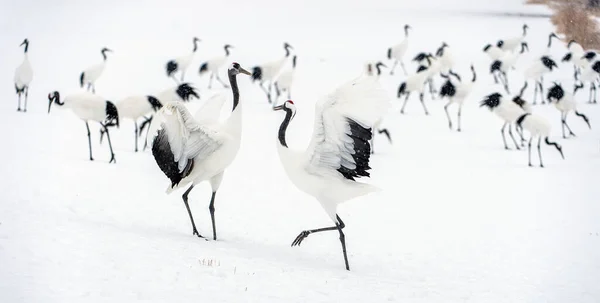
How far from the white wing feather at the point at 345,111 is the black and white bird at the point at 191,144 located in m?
0.94

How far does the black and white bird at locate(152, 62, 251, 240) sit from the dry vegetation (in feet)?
26.2

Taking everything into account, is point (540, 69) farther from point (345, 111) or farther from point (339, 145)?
point (345, 111)

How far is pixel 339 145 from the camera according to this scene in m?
5.11

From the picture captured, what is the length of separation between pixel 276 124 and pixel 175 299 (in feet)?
33.2

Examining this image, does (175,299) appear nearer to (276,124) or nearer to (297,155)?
(297,155)

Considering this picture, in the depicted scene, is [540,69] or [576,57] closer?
[540,69]

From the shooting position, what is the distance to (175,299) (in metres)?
3.81

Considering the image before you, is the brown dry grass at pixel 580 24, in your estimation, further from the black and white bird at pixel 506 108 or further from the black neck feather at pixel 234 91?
the black neck feather at pixel 234 91

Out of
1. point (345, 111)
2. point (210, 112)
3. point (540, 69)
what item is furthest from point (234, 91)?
point (540, 69)

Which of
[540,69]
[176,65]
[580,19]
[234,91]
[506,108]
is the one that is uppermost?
[580,19]

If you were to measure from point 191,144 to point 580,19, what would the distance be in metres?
10.9

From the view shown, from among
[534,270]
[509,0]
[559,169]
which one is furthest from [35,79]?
[509,0]

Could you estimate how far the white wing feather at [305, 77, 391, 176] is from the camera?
4828 millimetres

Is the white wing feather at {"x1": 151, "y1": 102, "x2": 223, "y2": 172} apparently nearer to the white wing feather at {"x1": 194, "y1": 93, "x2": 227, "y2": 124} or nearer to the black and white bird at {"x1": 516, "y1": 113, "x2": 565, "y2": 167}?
the white wing feather at {"x1": 194, "y1": 93, "x2": 227, "y2": 124}
